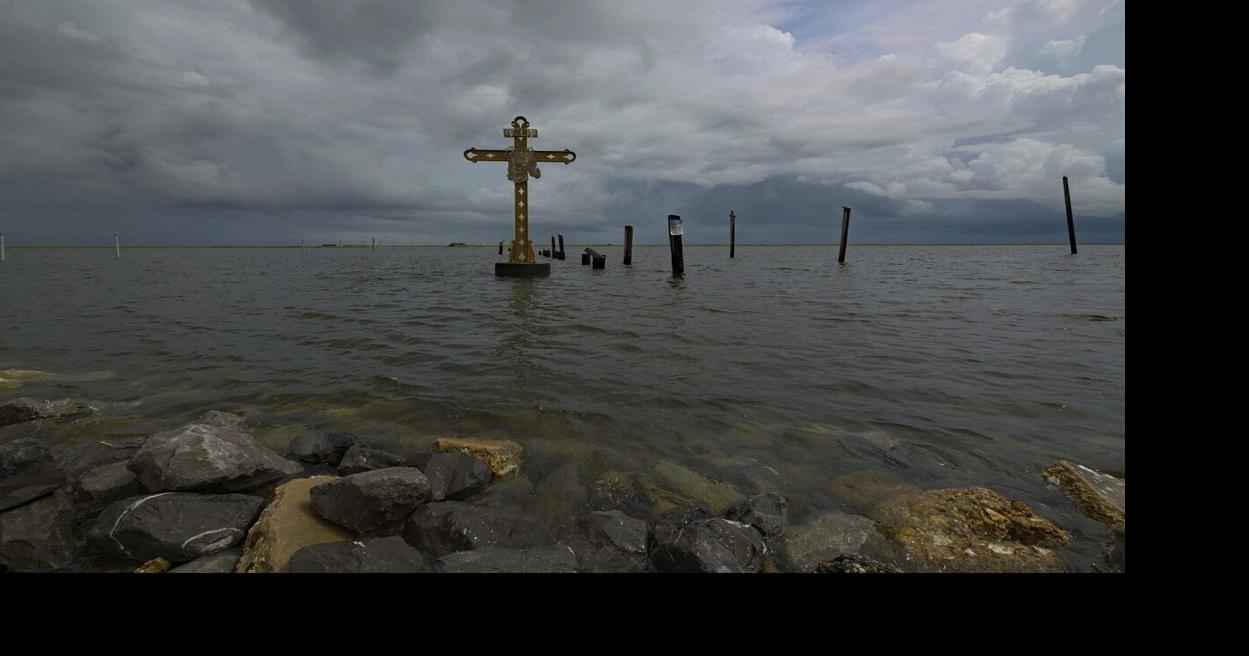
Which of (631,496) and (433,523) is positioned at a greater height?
(433,523)

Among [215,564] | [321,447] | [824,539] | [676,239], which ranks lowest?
[824,539]

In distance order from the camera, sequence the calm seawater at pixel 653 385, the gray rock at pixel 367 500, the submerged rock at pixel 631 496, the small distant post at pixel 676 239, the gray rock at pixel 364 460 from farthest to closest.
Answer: the small distant post at pixel 676 239 < the calm seawater at pixel 653 385 < the gray rock at pixel 364 460 < the submerged rock at pixel 631 496 < the gray rock at pixel 367 500

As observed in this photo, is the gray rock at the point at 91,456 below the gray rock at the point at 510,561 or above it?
above

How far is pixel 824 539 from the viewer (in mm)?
3367

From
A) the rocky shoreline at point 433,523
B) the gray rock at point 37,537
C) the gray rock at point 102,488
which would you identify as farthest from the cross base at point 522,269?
the gray rock at point 37,537

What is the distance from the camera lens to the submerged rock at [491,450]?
4.41m

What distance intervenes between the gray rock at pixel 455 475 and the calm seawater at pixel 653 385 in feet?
1.32

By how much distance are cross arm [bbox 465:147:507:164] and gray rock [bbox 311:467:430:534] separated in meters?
22.0

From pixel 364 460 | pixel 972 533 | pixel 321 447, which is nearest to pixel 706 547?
pixel 972 533

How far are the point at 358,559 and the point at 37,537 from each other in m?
2.20

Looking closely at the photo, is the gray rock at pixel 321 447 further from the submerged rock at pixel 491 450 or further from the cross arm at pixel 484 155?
the cross arm at pixel 484 155

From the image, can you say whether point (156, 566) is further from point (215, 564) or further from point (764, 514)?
point (764, 514)

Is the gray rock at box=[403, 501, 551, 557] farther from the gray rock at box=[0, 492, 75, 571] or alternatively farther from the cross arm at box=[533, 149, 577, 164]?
the cross arm at box=[533, 149, 577, 164]
